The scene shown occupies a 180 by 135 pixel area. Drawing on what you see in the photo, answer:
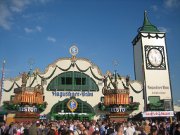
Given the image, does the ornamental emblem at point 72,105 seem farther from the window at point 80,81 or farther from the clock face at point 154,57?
the clock face at point 154,57

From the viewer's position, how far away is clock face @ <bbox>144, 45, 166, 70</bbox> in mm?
51584

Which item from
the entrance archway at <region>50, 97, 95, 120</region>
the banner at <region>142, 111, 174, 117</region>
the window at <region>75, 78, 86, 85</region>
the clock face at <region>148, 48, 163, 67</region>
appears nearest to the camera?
the banner at <region>142, 111, 174, 117</region>

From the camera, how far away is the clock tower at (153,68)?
160 ft

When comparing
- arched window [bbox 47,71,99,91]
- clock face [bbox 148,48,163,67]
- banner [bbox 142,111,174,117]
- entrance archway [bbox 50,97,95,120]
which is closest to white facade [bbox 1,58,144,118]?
arched window [bbox 47,71,99,91]

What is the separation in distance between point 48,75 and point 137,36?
20.3m

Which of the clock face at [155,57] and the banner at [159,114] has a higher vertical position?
the clock face at [155,57]

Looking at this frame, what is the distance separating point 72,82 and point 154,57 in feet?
54.7

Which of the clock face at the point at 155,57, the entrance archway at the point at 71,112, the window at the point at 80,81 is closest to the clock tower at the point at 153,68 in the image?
the clock face at the point at 155,57

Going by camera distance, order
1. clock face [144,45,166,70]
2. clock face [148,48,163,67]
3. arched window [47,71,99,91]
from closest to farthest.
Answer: arched window [47,71,99,91]
clock face [144,45,166,70]
clock face [148,48,163,67]

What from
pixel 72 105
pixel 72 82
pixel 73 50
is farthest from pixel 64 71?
pixel 72 105

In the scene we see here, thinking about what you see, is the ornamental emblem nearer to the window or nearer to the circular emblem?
the window

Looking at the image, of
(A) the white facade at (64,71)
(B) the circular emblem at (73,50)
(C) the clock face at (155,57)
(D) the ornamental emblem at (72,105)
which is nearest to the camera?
(D) the ornamental emblem at (72,105)

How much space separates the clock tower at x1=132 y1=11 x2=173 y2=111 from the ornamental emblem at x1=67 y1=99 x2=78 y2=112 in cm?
1234

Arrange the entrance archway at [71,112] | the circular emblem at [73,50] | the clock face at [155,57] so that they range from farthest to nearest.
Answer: the clock face at [155,57] < the circular emblem at [73,50] < the entrance archway at [71,112]
